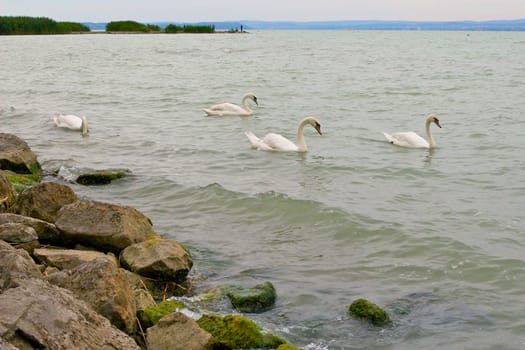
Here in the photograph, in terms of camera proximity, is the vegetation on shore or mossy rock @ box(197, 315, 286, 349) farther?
the vegetation on shore

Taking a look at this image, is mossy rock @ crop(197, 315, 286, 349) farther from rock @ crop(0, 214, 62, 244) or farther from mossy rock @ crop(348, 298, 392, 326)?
rock @ crop(0, 214, 62, 244)

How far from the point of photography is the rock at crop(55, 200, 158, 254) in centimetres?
713

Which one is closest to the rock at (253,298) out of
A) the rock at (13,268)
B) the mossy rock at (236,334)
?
the mossy rock at (236,334)

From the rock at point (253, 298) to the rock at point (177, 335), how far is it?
1231 mm

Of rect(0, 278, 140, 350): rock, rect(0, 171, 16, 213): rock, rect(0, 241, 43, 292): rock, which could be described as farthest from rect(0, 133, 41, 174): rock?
rect(0, 278, 140, 350): rock

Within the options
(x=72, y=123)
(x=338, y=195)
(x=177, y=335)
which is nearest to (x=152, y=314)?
(x=177, y=335)

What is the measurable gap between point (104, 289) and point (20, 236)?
202 cm

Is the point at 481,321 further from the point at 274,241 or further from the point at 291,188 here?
the point at 291,188

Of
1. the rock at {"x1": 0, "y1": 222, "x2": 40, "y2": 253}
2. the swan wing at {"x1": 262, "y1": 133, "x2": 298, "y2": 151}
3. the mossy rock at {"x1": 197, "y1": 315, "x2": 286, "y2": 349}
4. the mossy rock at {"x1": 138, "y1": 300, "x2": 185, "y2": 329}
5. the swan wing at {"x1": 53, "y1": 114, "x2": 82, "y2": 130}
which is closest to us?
the mossy rock at {"x1": 197, "y1": 315, "x2": 286, "y2": 349}

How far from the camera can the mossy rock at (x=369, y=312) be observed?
238 inches

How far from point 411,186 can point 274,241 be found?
364 cm

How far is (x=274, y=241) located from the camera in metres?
8.65

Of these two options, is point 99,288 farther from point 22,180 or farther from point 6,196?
point 22,180

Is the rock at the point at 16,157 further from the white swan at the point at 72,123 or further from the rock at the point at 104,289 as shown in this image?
the rock at the point at 104,289
